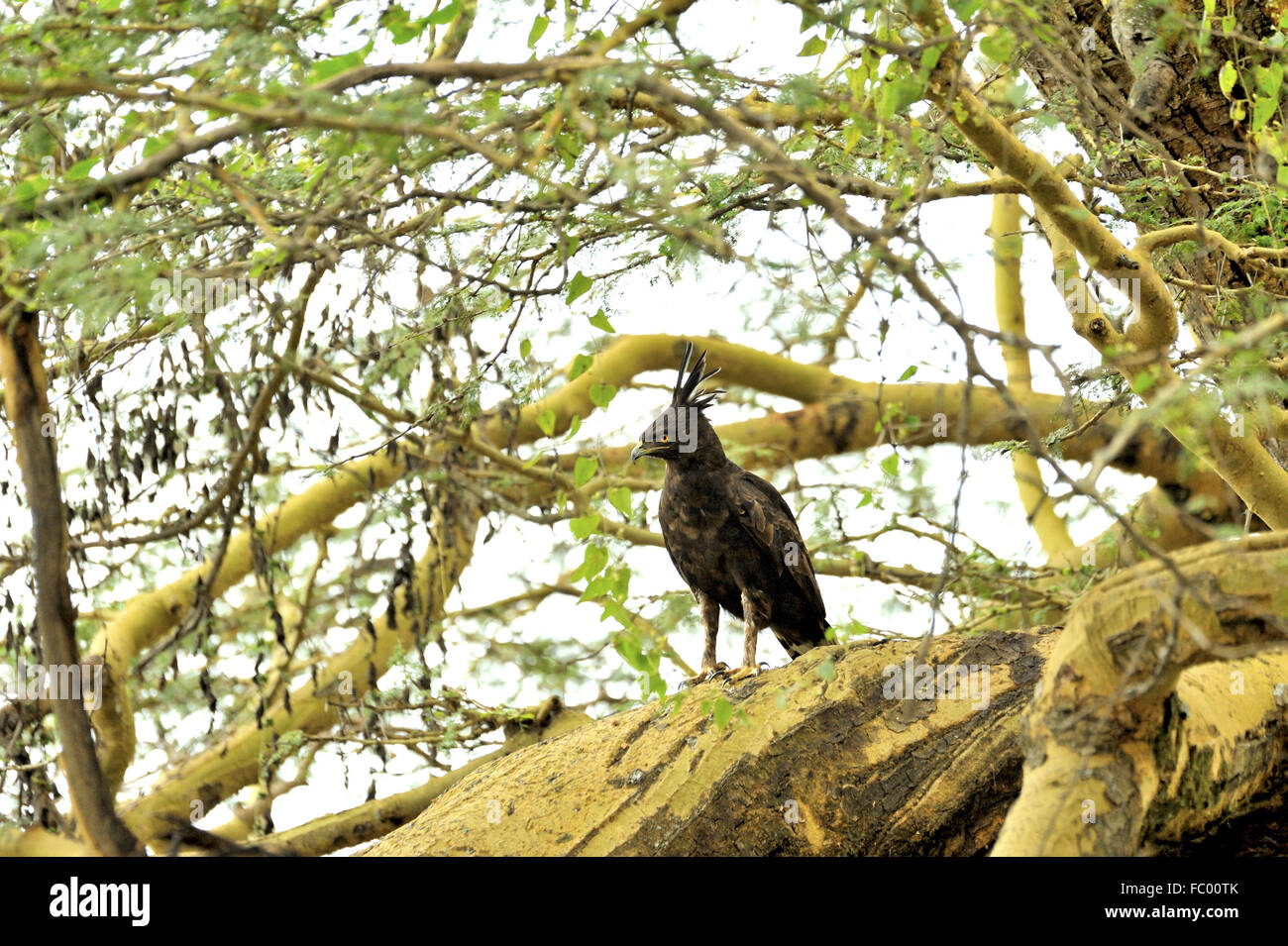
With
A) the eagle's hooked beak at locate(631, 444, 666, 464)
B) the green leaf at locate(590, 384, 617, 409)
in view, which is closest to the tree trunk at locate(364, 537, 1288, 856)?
the green leaf at locate(590, 384, 617, 409)

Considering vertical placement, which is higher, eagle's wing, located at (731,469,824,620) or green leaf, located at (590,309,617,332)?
green leaf, located at (590,309,617,332)

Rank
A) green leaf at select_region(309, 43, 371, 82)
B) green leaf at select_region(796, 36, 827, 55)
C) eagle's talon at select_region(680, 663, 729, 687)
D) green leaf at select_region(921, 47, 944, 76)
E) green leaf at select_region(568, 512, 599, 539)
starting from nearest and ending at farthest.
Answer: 1. green leaf at select_region(309, 43, 371, 82)
2. green leaf at select_region(921, 47, 944, 76)
3. green leaf at select_region(568, 512, 599, 539)
4. green leaf at select_region(796, 36, 827, 55)
5. eagle's talon at select_region(680, 663, 729, 687)

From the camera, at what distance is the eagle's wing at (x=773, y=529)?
5.43 meters

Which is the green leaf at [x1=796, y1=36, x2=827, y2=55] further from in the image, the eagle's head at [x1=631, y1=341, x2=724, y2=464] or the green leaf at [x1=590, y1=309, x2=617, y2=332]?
the eagle's head at [x1=631, y1=341, x2=724, y2=464]

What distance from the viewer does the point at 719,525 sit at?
5.48 meters

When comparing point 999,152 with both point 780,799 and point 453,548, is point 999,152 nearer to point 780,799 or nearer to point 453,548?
point 780,799

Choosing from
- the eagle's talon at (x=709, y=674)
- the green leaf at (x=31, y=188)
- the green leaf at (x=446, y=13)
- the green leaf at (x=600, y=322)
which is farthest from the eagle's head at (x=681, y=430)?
the green leaf at (x=31, y=188)

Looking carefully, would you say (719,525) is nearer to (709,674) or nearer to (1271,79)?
(709,674)

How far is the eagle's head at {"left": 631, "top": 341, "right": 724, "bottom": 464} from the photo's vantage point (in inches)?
211

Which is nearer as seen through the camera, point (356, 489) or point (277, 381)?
point (277, 381)

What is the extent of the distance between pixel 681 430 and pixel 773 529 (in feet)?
2.06
